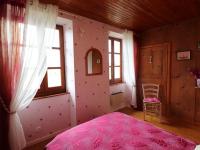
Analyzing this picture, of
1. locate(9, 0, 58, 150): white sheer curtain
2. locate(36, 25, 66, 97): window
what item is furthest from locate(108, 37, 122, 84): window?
locate(9, 0, 58, 150): white sheer curtain

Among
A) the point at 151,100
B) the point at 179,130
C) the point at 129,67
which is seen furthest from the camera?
the point at 129,67

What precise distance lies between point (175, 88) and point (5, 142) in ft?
11.5

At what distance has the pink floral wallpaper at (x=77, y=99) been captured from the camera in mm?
2338

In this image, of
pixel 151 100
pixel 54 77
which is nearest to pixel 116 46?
pixel 151 100

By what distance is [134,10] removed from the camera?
8.05ft

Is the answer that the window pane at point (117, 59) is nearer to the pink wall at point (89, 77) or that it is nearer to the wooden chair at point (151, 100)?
the pink wall at point (89, 77)

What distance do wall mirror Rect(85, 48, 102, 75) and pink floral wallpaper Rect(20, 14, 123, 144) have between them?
0.09 metres

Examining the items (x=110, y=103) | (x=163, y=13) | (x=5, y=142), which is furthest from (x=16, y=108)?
(x=163, y=13)

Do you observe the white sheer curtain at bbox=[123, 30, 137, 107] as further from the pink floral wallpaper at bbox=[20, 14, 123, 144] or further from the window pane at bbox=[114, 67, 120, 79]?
the pink floral wallpaper at bbox=[20, 14, 123, 144]

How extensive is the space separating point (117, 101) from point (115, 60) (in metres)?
1.20

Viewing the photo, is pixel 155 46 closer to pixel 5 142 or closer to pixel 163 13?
pixel 163 13

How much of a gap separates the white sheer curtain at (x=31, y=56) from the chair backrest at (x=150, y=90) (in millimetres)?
2661

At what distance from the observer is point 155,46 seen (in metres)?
3.60

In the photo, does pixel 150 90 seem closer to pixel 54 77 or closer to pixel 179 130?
pixel 179 130
